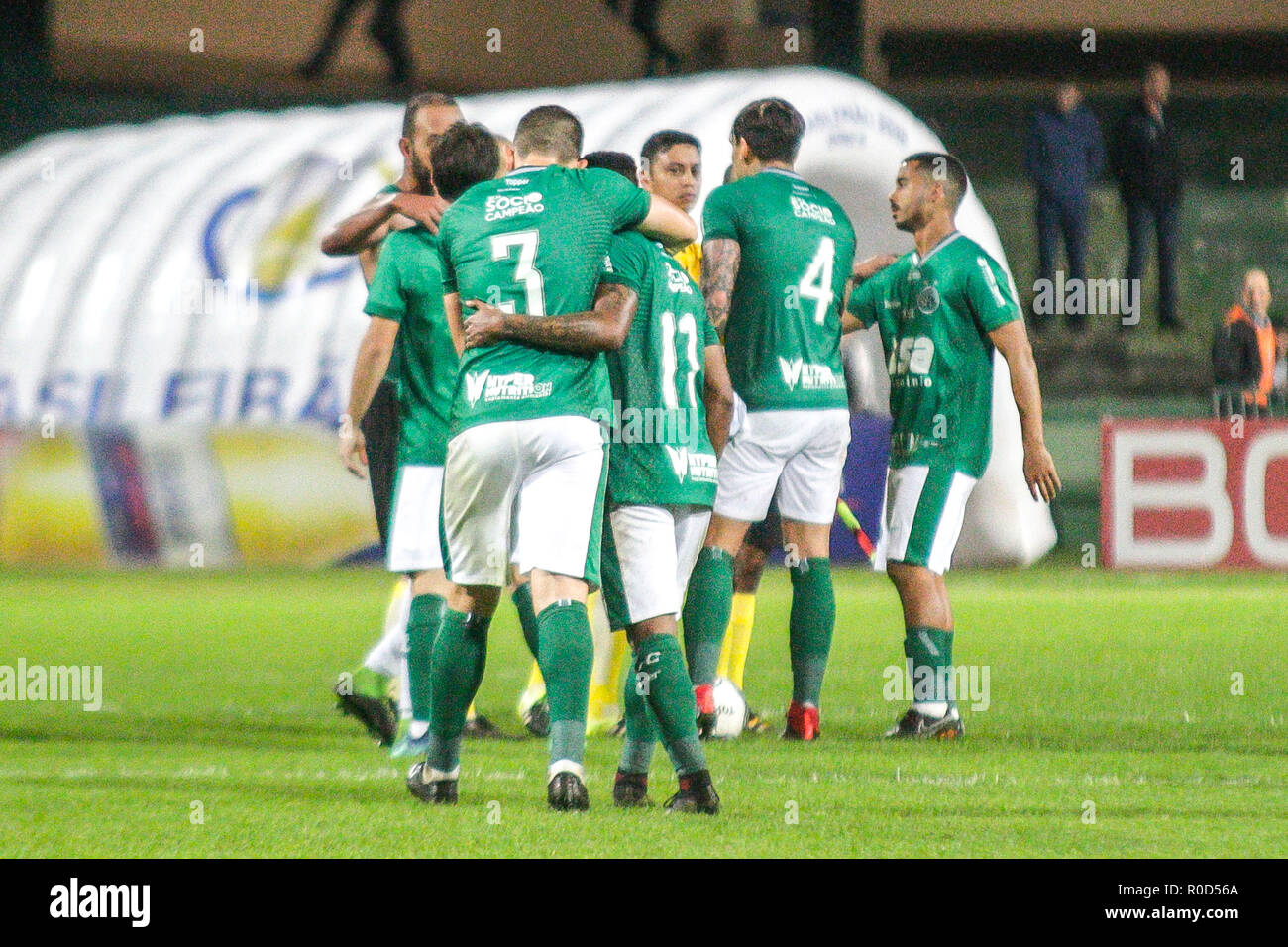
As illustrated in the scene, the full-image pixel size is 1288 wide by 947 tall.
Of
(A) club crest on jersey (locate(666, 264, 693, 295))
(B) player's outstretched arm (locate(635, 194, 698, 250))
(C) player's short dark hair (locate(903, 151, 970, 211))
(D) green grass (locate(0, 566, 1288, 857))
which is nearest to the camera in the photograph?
(D) green grass (locate(0, 566, 1288, 857))

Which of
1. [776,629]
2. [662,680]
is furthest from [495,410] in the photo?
[776,629]

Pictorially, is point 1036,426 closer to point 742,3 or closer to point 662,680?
point 662,680

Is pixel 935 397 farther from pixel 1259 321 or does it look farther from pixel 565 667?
pixel 1259 321

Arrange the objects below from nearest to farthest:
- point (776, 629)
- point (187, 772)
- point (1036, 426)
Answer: point (187, 772)
point (1036, 426)
point (776, 629)

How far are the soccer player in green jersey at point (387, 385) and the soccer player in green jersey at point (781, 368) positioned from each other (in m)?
0.99

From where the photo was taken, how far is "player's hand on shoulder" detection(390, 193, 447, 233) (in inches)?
281

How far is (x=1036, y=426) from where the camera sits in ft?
Result: 25.2

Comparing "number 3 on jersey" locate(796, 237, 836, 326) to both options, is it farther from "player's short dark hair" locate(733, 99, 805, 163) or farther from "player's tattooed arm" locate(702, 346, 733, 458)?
"player's tattooed arm" locate(702, 346, 733, 458)

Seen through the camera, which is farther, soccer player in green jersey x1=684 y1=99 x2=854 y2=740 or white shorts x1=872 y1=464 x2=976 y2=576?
white shorts x1=872 y1=464 x2=976 y2=576

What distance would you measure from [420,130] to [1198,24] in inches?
803

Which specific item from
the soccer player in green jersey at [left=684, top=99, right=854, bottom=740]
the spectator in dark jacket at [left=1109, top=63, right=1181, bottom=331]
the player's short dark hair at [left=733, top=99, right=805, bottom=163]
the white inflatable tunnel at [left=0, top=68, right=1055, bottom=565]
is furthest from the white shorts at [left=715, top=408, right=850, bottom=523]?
the spectator in dark jacket at [left=1109, top=63, right=1181, bottom=331]

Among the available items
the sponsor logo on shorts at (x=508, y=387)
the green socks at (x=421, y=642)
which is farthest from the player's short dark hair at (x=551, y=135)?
the green socks at (x=421, y=642)

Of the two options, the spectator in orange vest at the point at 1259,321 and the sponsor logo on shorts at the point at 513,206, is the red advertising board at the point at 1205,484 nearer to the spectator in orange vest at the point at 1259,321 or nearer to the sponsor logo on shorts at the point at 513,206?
the spectator in orange vest at the point at 1259,321

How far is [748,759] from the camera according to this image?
7105 millimetres
